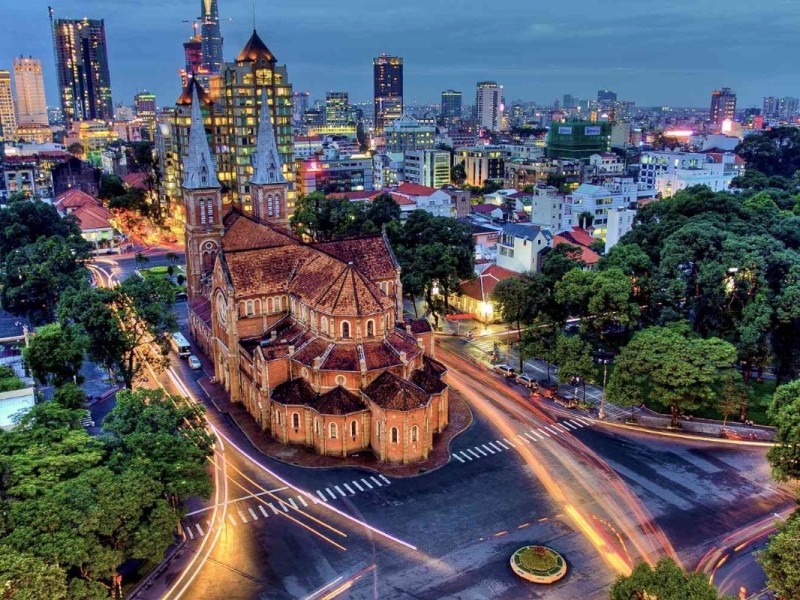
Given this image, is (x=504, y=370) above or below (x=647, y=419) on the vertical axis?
above

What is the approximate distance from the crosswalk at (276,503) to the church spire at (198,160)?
44043mm

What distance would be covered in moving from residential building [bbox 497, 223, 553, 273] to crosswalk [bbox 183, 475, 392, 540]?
55.9m

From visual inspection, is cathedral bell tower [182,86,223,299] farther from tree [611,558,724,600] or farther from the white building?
the white building

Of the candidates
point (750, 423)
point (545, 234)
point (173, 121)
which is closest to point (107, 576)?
point (750, 423)

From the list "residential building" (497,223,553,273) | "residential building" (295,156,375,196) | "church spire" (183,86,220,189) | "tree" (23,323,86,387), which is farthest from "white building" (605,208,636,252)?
"residential building" (295,156,375,196)

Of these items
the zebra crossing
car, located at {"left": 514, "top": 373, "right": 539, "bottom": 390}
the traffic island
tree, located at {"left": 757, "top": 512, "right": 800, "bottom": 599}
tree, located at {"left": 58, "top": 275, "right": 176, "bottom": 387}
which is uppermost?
tree, located at {"left": 58, "top": 275, "right": 176, "bottom": 387}

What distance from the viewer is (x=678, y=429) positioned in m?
64.6

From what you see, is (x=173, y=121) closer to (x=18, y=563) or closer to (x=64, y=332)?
(x=64, y=332)

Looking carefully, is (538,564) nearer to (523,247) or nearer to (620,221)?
(523,247)

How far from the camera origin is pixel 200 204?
276ft

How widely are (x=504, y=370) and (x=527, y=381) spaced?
380 centimetres

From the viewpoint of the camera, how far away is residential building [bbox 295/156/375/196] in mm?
186125

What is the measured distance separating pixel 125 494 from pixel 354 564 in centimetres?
1563

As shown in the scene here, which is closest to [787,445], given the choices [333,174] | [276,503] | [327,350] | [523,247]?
[327,350]
